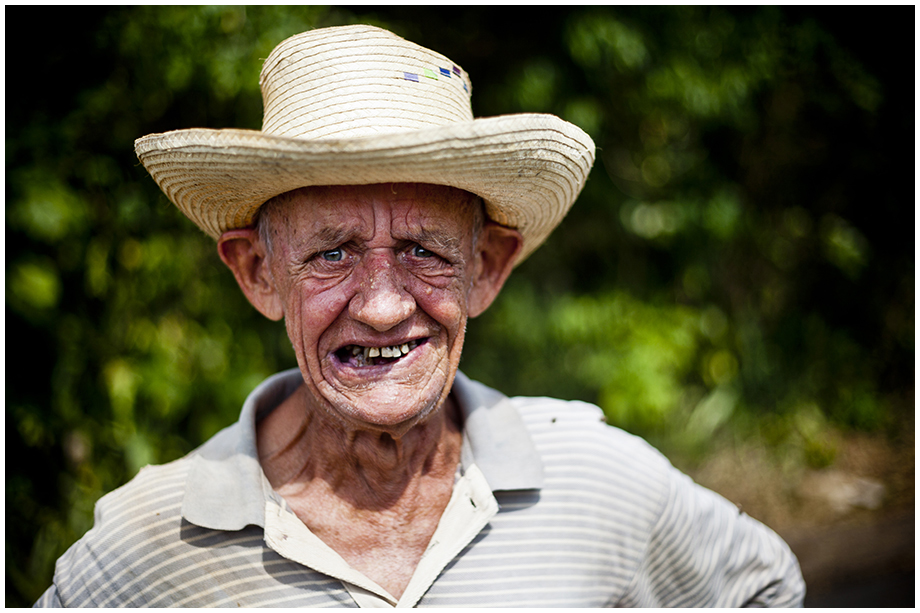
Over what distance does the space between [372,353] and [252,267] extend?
0.40 metres

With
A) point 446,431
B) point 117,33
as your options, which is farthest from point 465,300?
point 117,33

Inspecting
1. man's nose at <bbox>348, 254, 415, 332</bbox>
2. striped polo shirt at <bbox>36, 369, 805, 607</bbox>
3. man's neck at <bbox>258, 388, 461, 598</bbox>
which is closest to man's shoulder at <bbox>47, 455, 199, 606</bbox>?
striped polo shirt at <bbox>36, 369, 805, 607</bbox>

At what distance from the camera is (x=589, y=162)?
1.46 metres

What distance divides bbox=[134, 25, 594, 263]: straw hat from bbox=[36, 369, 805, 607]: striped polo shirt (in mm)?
594

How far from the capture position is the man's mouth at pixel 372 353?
1355 mm

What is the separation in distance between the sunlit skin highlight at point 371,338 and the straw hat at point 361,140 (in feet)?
0.23

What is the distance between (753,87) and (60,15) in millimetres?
3679

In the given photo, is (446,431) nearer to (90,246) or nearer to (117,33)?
(90,246)

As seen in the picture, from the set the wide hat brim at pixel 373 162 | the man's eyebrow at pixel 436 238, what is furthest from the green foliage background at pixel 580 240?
the man's eyebrow at pixel 436 238

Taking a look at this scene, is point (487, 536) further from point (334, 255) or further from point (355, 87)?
point (355, 87)

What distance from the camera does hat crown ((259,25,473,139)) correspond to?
1.28 m

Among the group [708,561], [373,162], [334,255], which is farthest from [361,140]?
[708,561]

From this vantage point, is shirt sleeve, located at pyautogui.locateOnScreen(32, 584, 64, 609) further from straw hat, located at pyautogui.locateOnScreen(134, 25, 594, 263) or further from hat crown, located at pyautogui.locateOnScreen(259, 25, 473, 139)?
hat crown, located at pyautogui.locateOnScreen(259, 25, 473, 139)

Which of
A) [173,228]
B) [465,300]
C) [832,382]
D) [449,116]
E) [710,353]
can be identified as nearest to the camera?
[449,116]
